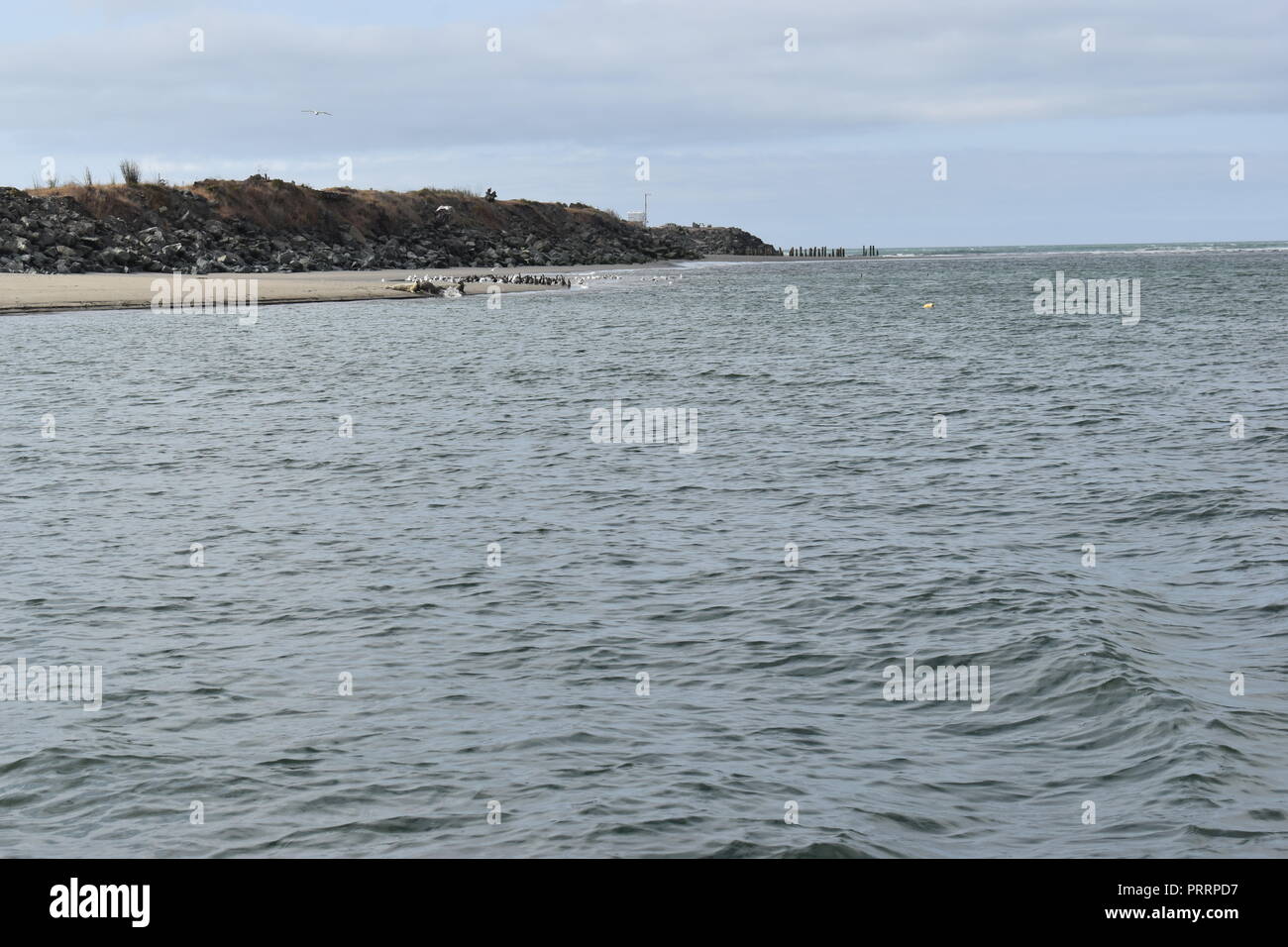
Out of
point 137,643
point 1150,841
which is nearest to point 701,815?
point 1150,841

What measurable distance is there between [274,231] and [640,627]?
90.2 metres

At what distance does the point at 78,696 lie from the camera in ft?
35.7

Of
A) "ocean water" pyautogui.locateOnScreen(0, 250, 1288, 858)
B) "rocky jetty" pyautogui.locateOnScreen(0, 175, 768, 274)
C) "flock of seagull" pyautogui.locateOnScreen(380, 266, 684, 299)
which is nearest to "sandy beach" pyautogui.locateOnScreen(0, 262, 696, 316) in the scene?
"flock of seagull" pyautogui.locateOnScreen(380, 266, 684, 299)

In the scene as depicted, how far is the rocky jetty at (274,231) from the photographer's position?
240 ft

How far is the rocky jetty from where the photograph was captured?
73.1 m

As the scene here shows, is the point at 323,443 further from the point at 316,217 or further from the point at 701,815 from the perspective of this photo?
the point at 316,217

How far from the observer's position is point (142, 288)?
209ft

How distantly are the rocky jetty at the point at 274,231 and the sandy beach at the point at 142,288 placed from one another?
2761mm

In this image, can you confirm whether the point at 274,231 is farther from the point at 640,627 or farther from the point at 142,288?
the point at 640,627

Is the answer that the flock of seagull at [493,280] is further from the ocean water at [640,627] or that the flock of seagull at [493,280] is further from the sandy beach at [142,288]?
the ocean water at [640,627]

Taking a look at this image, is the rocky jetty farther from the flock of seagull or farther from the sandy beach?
the flock of seagull

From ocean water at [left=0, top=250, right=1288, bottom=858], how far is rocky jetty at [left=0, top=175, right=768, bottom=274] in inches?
1851
